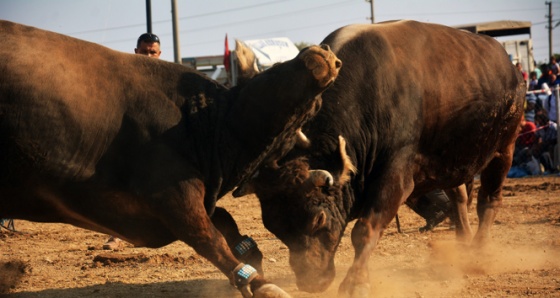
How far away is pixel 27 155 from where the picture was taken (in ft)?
14.9

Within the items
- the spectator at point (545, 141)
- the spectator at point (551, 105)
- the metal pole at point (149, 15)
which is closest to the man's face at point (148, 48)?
the metal pole at point (149, 15)

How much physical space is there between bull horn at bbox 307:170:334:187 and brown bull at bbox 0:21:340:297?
586 millimetres

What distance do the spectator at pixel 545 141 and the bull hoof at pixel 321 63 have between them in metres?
11.0

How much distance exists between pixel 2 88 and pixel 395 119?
2.92 m

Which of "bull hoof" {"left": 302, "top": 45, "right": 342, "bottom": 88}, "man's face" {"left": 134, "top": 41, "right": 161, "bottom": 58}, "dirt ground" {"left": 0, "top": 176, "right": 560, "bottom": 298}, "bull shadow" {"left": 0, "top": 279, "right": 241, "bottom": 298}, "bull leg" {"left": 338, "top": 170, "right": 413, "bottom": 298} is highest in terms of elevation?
"bull hoof" {"left": 302, "top": 45, "right": 342, "bottom": 88}

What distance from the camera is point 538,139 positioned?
1505 cm

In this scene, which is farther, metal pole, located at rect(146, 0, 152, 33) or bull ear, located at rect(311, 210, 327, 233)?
metal pole, located at rect(146, 0, 152, 33)

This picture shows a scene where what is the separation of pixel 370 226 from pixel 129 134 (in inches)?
79.3

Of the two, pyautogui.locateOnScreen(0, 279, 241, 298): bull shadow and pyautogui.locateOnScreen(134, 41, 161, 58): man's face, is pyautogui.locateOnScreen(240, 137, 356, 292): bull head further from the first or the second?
pyautogui.locateOnScreen(134, 41, 161, 58): man's face

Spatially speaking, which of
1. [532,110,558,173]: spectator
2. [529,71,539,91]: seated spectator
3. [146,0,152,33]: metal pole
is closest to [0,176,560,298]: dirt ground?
[532,110,558,173]: spectator

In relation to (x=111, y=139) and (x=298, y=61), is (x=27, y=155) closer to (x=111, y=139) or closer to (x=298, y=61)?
(x=111, y=139)

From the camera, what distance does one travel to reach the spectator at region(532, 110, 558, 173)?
49.2ft

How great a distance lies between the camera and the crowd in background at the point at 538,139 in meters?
15.0

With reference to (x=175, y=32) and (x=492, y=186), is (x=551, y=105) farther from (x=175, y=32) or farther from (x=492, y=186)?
(x=492, y=186)
